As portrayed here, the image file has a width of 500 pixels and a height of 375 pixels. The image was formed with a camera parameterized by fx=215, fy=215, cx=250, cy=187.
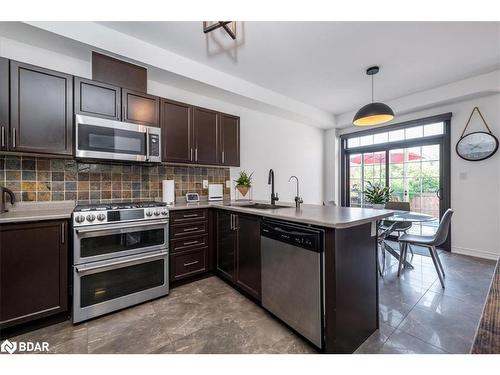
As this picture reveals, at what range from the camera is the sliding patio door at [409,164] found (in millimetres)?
3768

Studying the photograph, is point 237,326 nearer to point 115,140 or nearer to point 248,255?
point 248,255

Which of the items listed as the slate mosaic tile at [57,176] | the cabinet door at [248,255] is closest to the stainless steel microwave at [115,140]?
the slate mosaic tile at [57,176]

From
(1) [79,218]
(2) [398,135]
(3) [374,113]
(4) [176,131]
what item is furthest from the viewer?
(2) [398,135]

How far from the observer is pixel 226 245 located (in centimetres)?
244

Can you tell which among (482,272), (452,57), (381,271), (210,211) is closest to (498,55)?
(452,57)

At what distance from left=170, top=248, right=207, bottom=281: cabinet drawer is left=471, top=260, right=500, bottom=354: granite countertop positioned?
91.1 inches

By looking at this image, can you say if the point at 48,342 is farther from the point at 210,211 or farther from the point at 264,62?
the point at 264,62

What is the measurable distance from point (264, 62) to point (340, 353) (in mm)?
3095

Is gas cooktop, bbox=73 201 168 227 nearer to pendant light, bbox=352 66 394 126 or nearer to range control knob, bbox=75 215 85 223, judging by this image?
range control knob, bbox=75 215 85 223

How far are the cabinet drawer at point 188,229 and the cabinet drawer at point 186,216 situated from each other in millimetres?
52

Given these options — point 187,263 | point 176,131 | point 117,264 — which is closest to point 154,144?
point 176,131

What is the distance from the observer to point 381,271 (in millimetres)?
2816

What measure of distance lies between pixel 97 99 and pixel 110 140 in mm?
416

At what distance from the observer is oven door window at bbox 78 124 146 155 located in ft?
6.62
